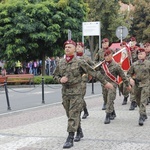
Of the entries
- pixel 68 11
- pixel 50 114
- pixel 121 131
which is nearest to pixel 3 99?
A: pixel 50 114

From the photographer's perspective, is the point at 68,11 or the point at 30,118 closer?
the point at 30,118

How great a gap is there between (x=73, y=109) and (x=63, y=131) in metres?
1.65

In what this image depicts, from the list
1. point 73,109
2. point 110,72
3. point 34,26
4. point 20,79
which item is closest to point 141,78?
point 110,72

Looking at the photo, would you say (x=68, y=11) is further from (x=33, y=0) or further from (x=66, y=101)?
(x=66, y=101)

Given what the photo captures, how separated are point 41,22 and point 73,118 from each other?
19.8 metres

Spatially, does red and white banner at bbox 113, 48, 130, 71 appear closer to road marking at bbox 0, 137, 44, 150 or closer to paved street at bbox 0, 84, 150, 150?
paved street at bbox 0, 84, 150, 150

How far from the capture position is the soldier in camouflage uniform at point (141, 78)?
409 inches

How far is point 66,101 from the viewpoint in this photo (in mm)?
8320

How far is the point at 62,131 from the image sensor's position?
9.68 m

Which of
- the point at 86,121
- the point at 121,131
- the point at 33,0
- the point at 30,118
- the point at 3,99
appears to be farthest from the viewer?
the point at 33,0

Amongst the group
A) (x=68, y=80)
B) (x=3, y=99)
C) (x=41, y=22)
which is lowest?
(x=3, y=99)

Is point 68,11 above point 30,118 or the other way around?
above

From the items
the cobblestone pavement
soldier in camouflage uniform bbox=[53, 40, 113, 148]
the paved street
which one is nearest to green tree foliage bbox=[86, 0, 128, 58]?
the paved street

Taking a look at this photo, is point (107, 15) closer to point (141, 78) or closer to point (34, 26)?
point (34, 26)
